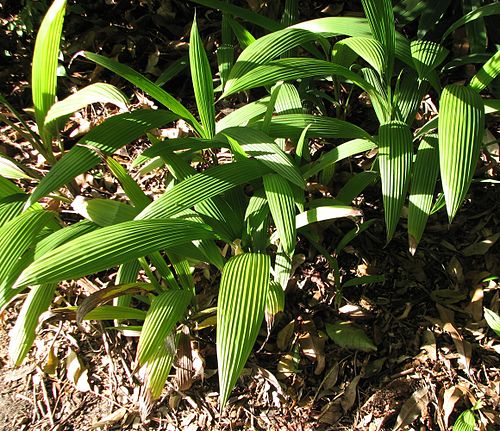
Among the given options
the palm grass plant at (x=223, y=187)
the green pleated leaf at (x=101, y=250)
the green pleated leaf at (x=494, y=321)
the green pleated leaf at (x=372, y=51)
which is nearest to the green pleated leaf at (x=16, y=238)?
the palm grass plant at (x=223, y=187)

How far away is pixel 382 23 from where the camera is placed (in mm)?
1273

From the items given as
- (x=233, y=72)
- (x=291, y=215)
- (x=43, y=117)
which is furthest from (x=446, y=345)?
(x=43, y=117)

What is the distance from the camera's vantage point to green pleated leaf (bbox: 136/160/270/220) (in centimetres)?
113

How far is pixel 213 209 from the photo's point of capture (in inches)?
49.9

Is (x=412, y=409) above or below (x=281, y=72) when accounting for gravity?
below

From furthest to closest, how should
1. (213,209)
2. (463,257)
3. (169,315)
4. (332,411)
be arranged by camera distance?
(463,257), (332,411), (213,209), (169,315)

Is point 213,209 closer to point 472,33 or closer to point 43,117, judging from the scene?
point 43,117

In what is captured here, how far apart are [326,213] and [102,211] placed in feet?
1.53

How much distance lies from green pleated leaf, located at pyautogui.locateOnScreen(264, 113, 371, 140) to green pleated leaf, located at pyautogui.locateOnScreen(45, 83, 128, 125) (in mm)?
335

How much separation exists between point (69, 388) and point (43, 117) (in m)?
0.69

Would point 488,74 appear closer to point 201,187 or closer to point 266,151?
point 266,151

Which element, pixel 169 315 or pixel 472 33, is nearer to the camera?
pixel 169 315

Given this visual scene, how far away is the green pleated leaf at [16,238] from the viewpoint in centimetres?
111

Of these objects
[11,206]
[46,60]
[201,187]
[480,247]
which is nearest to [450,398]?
[480,247]
